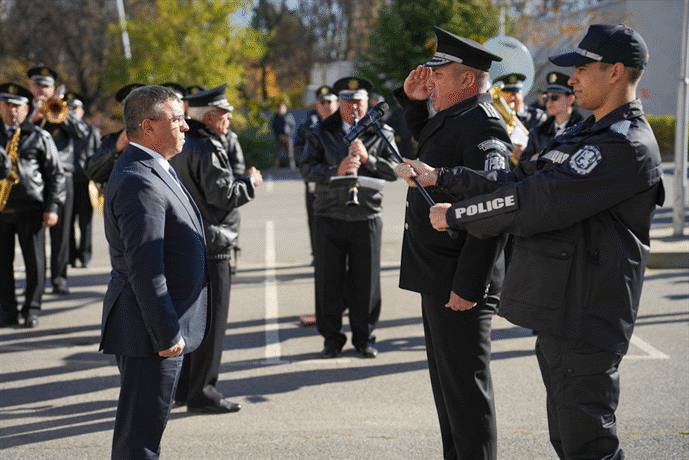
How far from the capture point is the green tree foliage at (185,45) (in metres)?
25.5

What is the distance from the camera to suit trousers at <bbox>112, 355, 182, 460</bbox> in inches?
152

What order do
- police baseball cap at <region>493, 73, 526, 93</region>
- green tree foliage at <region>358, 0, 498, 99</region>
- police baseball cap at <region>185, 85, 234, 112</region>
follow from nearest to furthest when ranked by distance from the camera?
police baseball cap at <region>185, 85, 234, 112</region>, police baseball cap at <region>493, 73, 526, 93</region>, green tree foliage at <region>358, 0, 498, 99</region>

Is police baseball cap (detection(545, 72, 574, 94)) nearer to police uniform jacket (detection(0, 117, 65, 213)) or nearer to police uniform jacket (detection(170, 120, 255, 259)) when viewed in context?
police uniform jacket (detection(170, 120, 255, 259))

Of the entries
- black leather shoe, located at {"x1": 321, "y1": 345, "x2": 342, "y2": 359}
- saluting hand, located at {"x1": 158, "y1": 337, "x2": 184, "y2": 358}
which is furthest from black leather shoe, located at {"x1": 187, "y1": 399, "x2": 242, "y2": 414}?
saluting hand, located at {"x1": 158, "y1": 337, "x2": 184, "y2": 358}

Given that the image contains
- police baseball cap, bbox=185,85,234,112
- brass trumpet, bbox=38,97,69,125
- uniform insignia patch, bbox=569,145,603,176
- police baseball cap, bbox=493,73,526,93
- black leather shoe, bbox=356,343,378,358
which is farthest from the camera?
brass trumpet, bbox=38,97,69,125

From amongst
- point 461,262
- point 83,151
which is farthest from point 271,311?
point 461,262

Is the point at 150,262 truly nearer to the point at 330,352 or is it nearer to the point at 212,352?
the point at 212,352

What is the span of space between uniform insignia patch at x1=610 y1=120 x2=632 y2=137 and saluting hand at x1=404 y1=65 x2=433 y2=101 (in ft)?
4.20

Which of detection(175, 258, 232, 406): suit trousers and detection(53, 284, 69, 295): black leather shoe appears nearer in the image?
detection(175, 258, 232, 406): suit trousers

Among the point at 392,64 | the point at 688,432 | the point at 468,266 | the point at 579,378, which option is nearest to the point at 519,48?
the point at 688,432

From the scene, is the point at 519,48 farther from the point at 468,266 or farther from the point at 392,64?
the point at 392,64

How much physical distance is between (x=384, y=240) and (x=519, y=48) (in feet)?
14.0

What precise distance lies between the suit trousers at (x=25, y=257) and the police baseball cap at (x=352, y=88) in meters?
3.06

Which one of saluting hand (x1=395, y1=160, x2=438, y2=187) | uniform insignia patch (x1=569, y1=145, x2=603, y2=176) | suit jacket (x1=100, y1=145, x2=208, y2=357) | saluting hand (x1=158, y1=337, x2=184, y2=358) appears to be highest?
uniform insignia patch (x1=569, y1=145, x2=603, y2=176)
